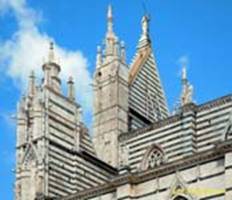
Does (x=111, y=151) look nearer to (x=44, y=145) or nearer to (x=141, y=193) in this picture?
(x=44, y=145)

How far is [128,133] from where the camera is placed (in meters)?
38.6

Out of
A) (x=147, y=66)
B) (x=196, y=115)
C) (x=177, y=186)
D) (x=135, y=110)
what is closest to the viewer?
(x=177, y=186)

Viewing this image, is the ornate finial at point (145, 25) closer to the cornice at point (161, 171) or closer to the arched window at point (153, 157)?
the arched window at point (153, 157)

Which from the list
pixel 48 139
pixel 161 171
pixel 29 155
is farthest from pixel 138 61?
pixel 161 171

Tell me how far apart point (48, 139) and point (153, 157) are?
5.01 meters

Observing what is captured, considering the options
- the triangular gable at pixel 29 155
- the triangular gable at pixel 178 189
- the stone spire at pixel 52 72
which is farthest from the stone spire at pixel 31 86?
the triangular gable at pixel 178 189

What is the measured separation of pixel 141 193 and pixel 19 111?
42.7ft

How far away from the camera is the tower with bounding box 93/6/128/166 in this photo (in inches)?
1568

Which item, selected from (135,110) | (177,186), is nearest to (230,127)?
(177,186)

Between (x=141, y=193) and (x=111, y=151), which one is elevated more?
(x=111, y=151)

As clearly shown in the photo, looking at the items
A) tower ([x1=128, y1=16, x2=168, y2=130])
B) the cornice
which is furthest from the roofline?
the cornice

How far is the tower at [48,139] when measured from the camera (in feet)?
119

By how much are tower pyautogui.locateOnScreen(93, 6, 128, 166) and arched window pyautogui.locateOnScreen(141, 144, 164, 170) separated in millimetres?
3598

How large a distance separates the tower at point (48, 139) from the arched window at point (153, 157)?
4168 millimetres
